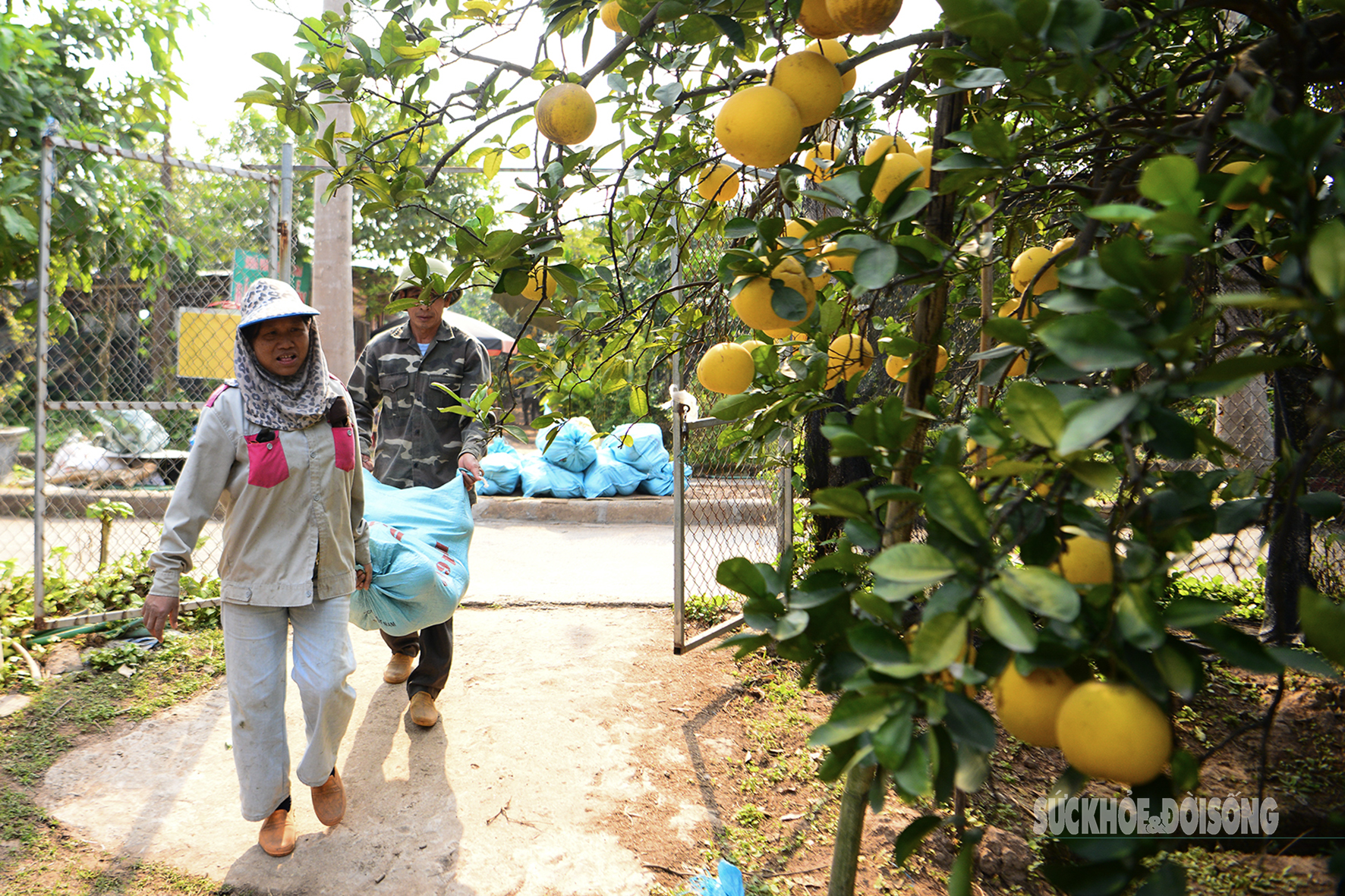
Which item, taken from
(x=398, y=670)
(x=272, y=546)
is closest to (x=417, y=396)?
(x=272, y=546)

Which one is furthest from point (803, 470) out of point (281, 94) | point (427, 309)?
point (281, 94)

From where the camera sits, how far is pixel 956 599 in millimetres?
638

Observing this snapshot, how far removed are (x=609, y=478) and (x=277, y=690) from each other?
20.8 feet

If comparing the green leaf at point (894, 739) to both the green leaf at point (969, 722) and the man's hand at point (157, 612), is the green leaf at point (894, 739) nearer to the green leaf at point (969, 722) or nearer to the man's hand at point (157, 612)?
the green leaf at point (969, 722)

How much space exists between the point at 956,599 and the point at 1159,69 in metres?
1.49

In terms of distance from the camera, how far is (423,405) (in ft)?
10.6

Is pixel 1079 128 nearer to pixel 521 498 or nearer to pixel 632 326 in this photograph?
pixel 632 326

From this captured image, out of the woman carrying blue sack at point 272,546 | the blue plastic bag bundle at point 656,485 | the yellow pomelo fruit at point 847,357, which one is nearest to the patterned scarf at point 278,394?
the woman carrying blue sack at point 272,546

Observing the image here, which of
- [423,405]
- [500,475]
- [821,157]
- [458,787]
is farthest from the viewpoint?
[500,475]

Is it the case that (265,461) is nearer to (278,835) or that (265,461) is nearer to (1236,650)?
(278,835)

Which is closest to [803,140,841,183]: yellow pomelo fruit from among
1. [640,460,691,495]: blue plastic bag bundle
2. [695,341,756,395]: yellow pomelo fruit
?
[695,341,756,395]: yellow pomelo fruit

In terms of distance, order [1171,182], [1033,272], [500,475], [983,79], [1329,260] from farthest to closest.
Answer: [500,475], [1033,272], [983,79], [1171,182], [1329,260]

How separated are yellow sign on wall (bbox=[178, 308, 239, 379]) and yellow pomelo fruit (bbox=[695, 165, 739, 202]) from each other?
3423 mm

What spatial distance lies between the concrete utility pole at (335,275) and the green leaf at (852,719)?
4.75 meters
